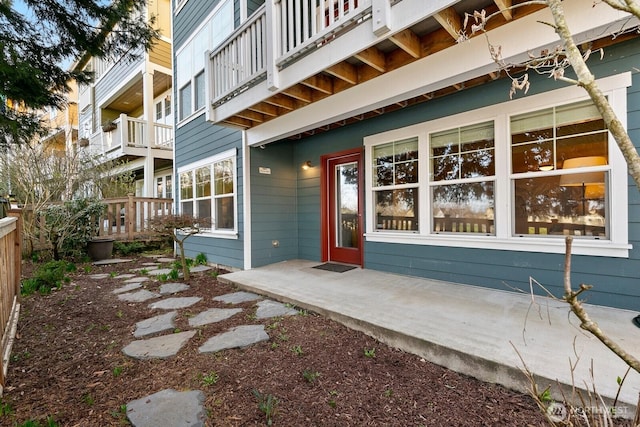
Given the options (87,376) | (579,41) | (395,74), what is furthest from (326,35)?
(87,376)

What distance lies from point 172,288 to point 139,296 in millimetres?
430

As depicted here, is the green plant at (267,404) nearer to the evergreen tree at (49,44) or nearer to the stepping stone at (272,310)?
the stepping stone at (272,310)

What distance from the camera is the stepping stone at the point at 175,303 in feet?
12.0

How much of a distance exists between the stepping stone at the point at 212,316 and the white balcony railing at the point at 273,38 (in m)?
2.87

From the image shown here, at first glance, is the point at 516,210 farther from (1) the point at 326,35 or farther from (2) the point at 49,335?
(2) the point at 49,335

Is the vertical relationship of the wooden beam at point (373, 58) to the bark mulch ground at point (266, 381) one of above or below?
above

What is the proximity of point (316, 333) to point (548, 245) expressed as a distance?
2.62 m

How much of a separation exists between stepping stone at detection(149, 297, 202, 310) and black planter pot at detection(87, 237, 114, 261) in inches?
162

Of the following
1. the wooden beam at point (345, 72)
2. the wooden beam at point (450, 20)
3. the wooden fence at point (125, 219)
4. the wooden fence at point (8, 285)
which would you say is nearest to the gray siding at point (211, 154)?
the wooden fence at point (125, 219)

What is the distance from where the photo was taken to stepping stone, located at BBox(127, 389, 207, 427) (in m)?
1.68

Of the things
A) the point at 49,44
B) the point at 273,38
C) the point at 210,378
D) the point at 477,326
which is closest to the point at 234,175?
the point at 273,38

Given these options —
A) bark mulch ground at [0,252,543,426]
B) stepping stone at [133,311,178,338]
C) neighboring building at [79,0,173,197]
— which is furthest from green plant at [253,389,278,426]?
neighboring building at [79,0,173,197]

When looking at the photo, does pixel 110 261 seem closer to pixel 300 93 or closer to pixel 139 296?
pixel 139 296

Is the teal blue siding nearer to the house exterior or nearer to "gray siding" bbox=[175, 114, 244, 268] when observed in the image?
the house exterior
